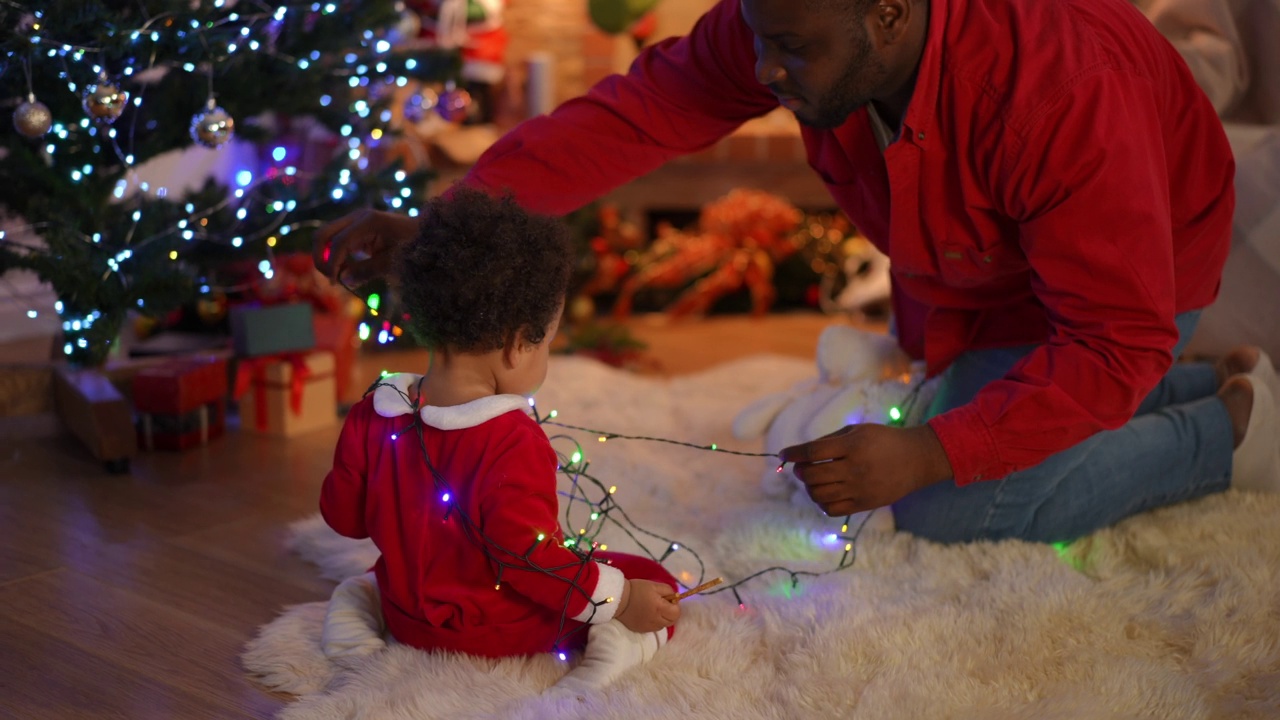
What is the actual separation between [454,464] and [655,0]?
2745mm

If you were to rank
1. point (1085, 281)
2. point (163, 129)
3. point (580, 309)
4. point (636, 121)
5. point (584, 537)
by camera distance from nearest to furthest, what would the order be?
1. point (1085, 281)
2. point (584, 537)
3. point (636, 121)
4. point (163, 129)
5. point (580, 309)

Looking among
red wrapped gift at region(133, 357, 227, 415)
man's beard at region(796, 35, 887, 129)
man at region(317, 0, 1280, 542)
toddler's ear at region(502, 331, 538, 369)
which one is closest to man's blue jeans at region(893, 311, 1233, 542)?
man at region(317, 0, 1280, 542)

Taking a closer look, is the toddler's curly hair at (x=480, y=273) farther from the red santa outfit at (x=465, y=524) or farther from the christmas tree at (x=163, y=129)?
the christmas tree at (x=163, y=129)

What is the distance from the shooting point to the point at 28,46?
1.59m

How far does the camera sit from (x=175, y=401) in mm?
1941

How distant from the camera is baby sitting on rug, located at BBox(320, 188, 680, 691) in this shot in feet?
3.60

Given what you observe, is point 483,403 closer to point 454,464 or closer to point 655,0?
point 454,464

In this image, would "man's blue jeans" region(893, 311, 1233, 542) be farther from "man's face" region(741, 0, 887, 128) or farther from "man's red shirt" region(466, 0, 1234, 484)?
"man's face" region(741, 0, 887, 128)

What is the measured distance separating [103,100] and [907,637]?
1.37 metres

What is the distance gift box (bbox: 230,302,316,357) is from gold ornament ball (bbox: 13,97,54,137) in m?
0.54

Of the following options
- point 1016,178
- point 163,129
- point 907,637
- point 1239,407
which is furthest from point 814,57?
point 163,129

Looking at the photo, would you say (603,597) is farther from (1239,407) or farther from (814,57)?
(1239,407)

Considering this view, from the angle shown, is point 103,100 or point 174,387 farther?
point 174,387

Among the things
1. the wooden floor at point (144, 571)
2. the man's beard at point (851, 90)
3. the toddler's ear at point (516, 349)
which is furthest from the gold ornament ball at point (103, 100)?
the man's beard at point (851, 90)
